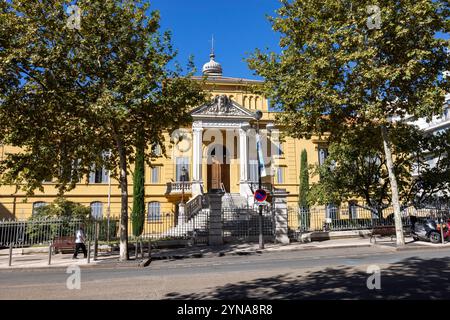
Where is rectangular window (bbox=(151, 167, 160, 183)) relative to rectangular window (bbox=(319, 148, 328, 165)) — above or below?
below

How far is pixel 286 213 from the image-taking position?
18.9 metres

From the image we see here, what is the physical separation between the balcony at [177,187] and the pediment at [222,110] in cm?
556

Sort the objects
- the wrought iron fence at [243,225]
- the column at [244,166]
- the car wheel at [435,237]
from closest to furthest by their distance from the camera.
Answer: the car wheel at [435,237]
the wrought iron fence at [243,225]
the column at [244,166]

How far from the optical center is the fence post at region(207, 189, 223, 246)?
59.8 feet

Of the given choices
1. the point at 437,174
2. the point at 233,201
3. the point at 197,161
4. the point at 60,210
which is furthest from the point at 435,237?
the point at 60,210

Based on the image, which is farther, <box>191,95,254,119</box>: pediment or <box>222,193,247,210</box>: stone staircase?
<box>191,95,254,119</box>: pediment

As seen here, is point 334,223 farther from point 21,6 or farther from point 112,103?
point 21,6

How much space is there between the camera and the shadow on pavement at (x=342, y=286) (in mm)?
6418

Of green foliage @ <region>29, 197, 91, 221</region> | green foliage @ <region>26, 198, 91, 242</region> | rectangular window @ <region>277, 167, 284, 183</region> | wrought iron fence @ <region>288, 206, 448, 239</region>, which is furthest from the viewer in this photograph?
rectangular window @ <region>277, 167, 284, 183</region>

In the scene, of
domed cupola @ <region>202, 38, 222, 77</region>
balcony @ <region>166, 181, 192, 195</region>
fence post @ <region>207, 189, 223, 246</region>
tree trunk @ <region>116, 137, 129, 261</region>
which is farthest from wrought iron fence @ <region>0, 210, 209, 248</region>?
domed cupola @ <region>202, 38, 222, 77</region>

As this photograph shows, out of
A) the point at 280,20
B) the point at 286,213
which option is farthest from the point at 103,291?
the point at 280,20

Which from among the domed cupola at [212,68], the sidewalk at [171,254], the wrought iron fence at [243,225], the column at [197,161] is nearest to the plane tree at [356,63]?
the sidewalk at [171,254]

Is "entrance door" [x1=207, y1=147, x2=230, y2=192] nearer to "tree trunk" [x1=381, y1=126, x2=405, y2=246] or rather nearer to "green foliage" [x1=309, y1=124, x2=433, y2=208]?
"green foliage" [x1=309, y1=124, x2=433, y2=208]

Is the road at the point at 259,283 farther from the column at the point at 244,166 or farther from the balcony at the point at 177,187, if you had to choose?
the balcony at the point at 177,187
